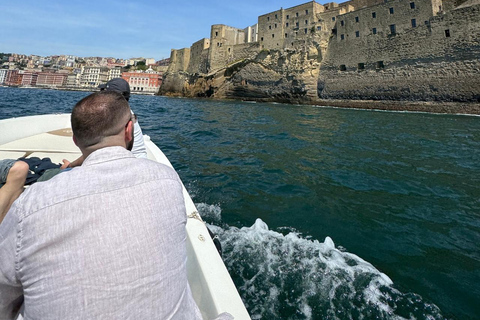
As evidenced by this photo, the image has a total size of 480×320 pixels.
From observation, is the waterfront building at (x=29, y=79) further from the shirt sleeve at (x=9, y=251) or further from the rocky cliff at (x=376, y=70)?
the shirt sleeve at (x=9, y=251)

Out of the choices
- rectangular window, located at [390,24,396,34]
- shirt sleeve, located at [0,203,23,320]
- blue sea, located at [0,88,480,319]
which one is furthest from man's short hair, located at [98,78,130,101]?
rectangular window, located at [390,24,396,34]

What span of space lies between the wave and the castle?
22.1 metres

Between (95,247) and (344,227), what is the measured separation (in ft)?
8.86

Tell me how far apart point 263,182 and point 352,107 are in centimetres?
2393

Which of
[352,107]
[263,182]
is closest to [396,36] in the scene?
[352,107]

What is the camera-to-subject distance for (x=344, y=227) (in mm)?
2807

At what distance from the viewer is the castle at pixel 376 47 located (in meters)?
18.2

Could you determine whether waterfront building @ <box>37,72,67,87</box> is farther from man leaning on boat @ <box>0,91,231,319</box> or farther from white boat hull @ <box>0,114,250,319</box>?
man leaning on boat @ <box>0,91,231,319</box>

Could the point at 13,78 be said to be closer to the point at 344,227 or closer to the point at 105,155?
the point at 344,227

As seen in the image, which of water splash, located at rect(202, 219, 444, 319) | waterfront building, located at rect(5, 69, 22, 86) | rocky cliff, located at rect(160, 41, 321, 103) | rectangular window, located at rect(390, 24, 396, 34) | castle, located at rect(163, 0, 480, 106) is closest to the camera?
water splash, located at rect(202, 219, 444, 319)

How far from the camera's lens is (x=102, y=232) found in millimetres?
673

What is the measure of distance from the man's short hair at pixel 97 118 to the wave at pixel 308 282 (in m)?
1.47

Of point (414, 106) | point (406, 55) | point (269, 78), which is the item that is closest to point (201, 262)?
point (414, 106)

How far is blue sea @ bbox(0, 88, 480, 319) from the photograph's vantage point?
184cm
